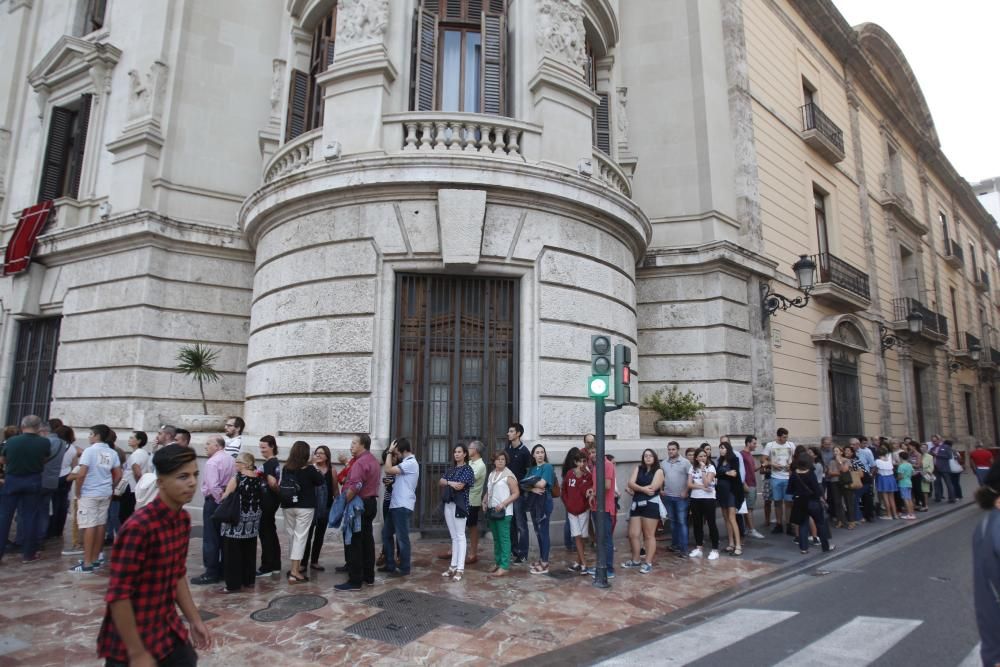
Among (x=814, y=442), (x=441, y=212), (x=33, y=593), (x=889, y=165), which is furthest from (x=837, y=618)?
(x=889, y=165)

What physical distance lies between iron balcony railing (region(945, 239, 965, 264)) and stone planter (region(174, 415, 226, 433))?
34459mm

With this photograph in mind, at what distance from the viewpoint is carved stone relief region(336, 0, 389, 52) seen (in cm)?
Result: 1044

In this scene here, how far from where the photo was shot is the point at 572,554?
8.90 meters

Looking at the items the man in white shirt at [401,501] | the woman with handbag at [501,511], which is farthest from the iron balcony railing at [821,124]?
the man in white shirt at [401,501]

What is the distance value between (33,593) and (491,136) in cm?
907

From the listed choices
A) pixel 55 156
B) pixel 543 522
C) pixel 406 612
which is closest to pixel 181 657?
pixel 406 612

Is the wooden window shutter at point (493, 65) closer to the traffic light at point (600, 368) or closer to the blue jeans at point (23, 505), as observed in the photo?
the traffic light at point (600, 368)

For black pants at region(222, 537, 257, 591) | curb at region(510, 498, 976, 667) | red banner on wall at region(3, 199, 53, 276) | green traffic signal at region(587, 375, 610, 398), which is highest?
red banner on wall at region(3, 199, 53, 276)

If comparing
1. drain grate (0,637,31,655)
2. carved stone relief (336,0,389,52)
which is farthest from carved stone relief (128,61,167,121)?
drain grate (0,637,31,655)

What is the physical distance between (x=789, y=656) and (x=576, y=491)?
3.41 meters

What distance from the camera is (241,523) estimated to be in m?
6.66

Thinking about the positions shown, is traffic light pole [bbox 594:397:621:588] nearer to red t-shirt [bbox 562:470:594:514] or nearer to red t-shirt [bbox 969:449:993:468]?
red t-shirt [bbox 562:470:594:514]

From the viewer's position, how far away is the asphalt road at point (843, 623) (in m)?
5.00

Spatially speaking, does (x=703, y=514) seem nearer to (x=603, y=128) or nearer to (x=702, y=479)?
(x=702, y=479)
